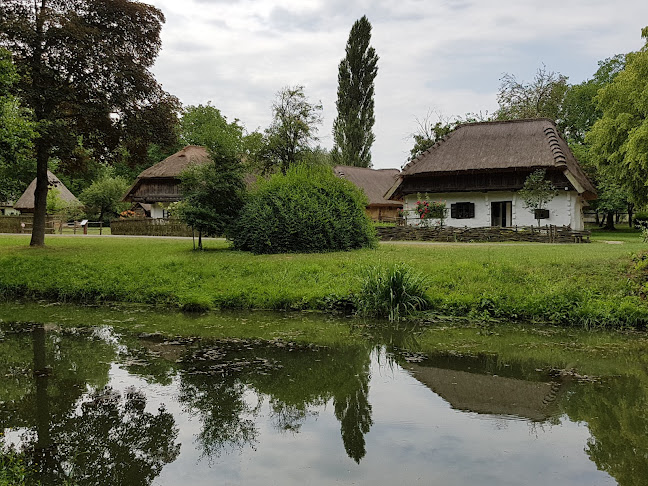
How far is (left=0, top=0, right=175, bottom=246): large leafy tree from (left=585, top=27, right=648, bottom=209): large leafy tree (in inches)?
798

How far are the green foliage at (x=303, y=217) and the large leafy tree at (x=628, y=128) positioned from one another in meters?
13.7

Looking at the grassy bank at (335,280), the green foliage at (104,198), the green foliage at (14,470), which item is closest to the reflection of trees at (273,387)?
the green foliage at (14,470)

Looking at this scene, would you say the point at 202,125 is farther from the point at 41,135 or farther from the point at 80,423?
the point at 80,423

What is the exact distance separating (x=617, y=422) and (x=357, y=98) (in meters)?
45.8

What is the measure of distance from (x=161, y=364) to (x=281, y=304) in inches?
212

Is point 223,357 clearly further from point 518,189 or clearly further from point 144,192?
point 144,192

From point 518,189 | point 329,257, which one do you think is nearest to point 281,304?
point 329,257

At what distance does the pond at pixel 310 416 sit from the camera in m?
4.91

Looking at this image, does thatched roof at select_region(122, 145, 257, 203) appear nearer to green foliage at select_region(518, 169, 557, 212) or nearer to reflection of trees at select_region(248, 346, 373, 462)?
green foliage at select_region(518, 169, 557, 212)

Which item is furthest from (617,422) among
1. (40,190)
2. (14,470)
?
(40,190)

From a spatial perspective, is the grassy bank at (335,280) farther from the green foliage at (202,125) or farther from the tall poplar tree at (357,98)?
the green foliage at (202,125)

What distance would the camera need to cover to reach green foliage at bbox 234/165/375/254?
59.5 feet

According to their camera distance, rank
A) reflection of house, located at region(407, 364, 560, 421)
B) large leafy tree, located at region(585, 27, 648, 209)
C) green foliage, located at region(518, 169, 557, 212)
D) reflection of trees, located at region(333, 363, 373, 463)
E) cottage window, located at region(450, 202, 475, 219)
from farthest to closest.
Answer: cottage window, located at region(450, 202, 475, 219) → green foliage, located at region(518, 169, 557, 212) → large leafy tree, located at region(585, 27, 648, 209) → reflection of house, located at region(407, 364, 560, 421) → reflection of trees, located at region(333, 363, 373, 463)

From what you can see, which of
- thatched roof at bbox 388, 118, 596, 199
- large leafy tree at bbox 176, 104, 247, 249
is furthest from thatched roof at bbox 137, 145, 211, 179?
large leafy tree at bbox 176, 104, 247, 249
